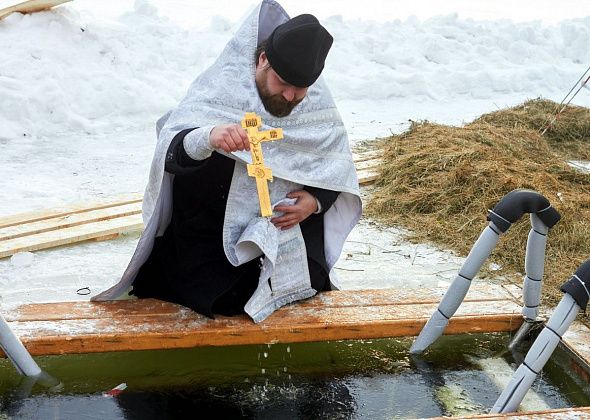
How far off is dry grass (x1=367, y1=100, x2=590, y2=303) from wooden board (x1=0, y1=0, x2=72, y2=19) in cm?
474

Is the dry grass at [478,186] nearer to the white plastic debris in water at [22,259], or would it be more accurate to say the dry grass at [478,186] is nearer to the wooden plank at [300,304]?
the wooden plank at [300,304]

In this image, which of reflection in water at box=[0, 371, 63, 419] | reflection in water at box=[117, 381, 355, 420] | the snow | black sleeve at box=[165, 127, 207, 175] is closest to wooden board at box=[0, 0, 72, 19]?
the snow

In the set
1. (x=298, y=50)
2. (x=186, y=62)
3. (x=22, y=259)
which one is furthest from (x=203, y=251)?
(x=186, y=62)

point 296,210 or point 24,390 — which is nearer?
point 24,390

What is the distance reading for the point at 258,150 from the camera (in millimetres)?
2820

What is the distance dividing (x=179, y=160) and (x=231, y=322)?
71 centimetres

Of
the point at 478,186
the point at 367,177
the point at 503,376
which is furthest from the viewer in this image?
the point at 367,177

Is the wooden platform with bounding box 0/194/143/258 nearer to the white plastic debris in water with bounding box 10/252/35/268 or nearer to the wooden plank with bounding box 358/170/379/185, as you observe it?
the white plastic debris in water with bounding box 10/252/35/268

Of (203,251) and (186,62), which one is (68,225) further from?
(186,62)

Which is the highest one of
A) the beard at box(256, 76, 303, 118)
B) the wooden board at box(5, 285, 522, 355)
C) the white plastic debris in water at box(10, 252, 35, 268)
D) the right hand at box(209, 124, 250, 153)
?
the beard at box(256, 76, 303, 118)

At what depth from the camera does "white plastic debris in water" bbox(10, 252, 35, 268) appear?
435 cm

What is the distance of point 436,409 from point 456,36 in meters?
11.8

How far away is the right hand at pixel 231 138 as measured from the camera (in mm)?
2762

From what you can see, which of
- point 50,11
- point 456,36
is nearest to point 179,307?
point 50,11
